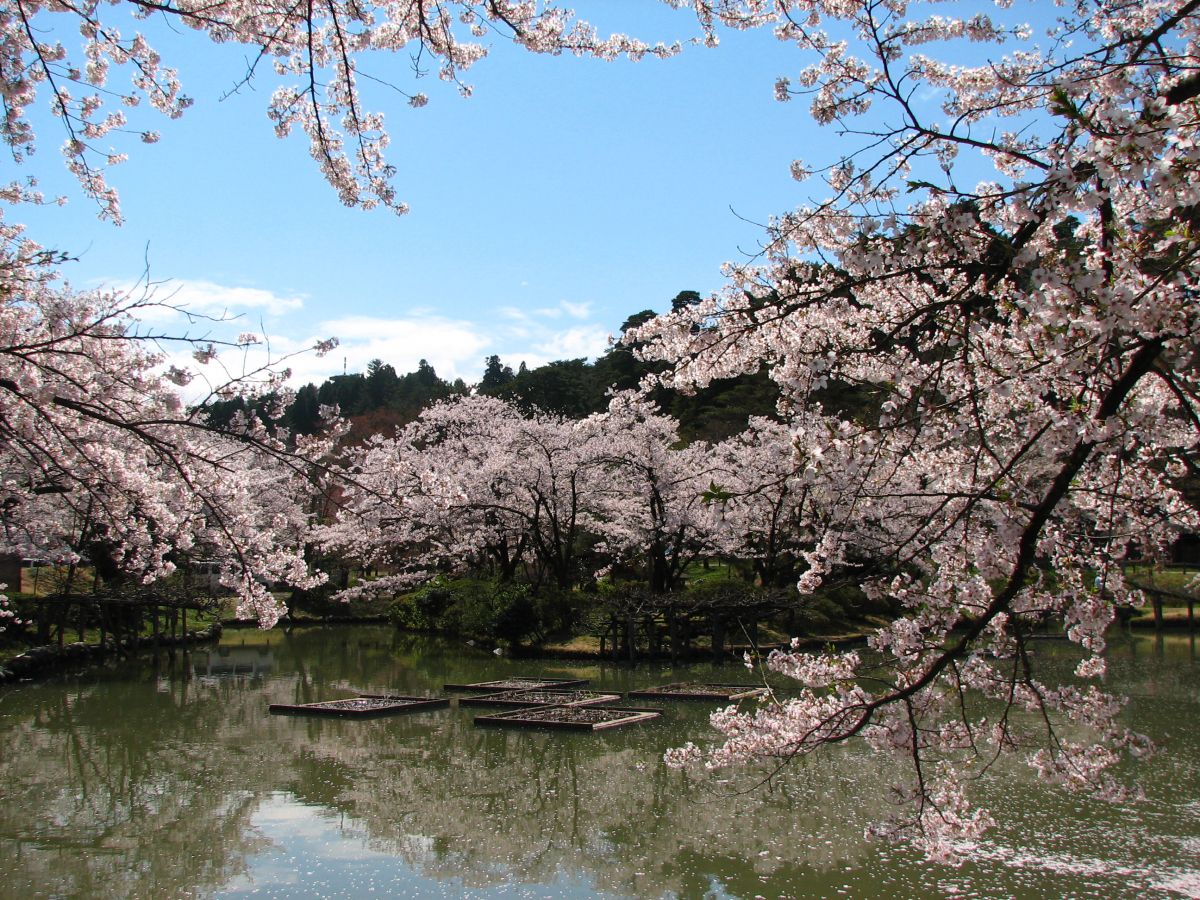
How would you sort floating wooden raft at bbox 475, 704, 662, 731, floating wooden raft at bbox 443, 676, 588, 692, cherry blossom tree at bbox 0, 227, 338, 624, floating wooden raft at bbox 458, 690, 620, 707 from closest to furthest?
cherry blossom tree at bbox 0, 227, 338, 624 < floating wooden raft at bbox 475, 704, 662, 731 < floating wooden raft at bbox 458, 690, 620, 707 < floating wooden raft at bbox 443, 676, 588, 692

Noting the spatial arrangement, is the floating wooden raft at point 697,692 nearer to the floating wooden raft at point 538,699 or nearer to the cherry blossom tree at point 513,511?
the floating wooden raft at point 538,699

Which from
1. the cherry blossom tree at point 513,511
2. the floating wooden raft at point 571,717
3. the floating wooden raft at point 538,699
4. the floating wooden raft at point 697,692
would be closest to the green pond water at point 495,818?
the floating wooden raft at point 571,717

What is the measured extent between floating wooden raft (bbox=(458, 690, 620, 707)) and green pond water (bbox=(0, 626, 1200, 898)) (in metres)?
0.65

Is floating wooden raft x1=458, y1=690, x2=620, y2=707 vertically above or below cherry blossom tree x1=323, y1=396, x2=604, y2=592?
below

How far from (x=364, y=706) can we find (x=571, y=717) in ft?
9.21

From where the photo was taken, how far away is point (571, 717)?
34.8 feet

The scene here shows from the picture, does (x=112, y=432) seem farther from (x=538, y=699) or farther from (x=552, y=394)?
(x=552, y=394)

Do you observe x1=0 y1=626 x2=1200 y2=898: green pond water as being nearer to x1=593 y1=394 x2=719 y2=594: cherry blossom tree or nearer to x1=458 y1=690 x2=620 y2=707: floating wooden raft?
x1=458 y1=690 x2=620 y2=707: floating wooden raft

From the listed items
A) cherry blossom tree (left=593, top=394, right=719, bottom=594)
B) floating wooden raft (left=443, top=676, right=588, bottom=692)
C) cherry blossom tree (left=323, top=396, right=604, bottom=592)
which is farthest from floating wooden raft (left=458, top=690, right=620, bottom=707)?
cherry blossom tree (left=323, top=396, right=604, bottom=592)

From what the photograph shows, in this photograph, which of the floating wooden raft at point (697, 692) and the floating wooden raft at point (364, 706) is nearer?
the floating wooden raft at point (364, 706)

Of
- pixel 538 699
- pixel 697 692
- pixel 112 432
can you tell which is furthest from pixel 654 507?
pixel 112 432

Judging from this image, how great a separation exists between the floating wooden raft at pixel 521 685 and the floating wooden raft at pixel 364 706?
1.17 meters

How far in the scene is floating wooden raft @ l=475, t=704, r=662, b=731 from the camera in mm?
10084

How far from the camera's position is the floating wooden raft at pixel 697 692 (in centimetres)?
1191
